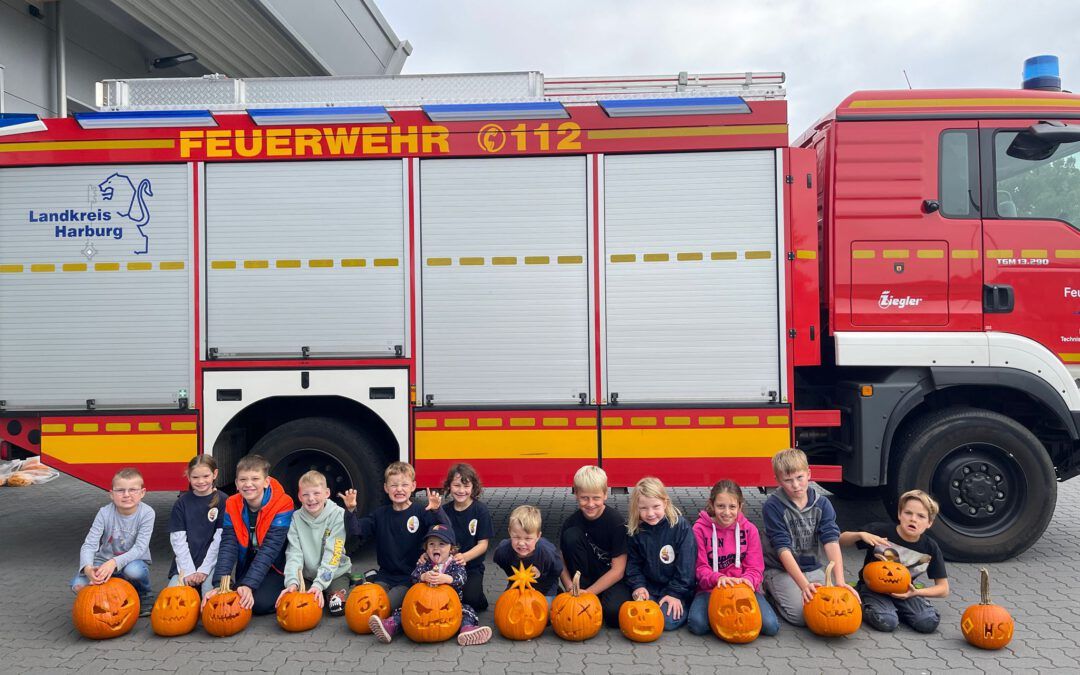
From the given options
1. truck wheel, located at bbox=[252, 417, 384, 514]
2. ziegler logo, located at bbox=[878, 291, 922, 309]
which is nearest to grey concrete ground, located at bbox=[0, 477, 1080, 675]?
truck wheel, located at bbox=[252, 417, 384, 514]

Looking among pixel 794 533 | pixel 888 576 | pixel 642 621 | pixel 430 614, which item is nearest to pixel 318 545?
pixel 430 614

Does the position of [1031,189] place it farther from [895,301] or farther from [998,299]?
[895,301]

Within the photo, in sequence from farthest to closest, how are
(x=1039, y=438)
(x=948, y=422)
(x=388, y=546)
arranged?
(x=1039, y=438)
(x=948, y=422)
(x=388, y=546)

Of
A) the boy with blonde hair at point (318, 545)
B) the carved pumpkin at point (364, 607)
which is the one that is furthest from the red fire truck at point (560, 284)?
the carved pumpkin at point (364, 607)

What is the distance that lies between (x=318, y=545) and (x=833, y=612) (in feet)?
9.49

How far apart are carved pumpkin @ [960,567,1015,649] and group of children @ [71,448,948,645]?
0.83 ft

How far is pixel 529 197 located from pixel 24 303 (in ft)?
12.0

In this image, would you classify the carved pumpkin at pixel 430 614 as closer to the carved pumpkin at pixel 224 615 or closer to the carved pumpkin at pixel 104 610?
the carved pumpkin at pixel 224 615

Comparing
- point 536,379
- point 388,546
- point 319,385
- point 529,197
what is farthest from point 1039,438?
point 319,385

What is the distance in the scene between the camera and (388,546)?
4332 mm

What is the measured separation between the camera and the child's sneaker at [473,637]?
3.89m

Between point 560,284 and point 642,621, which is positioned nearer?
point 642,621

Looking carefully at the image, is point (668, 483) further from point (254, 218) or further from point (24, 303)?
point (24, 303)

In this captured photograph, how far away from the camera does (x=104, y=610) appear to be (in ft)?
13.1
